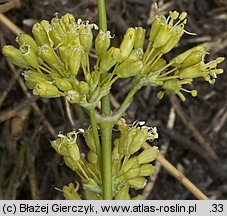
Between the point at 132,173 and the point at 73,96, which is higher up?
the point at 73,96

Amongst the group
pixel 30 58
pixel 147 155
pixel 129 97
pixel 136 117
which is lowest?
pixel 136 117

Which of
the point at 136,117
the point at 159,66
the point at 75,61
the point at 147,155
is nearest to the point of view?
the point at 75,61

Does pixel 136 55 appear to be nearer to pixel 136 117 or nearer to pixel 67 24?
pixel 67 24

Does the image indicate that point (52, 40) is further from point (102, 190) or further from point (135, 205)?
point (135, 205)

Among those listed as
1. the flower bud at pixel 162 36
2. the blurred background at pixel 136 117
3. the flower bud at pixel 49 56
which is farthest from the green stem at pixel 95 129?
the blurred background at pixel 136 117

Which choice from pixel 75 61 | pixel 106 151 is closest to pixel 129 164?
pixel 106 151

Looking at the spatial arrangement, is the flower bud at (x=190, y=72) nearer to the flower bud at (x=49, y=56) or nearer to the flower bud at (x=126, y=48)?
the flower bud at (x=126, y=48)
